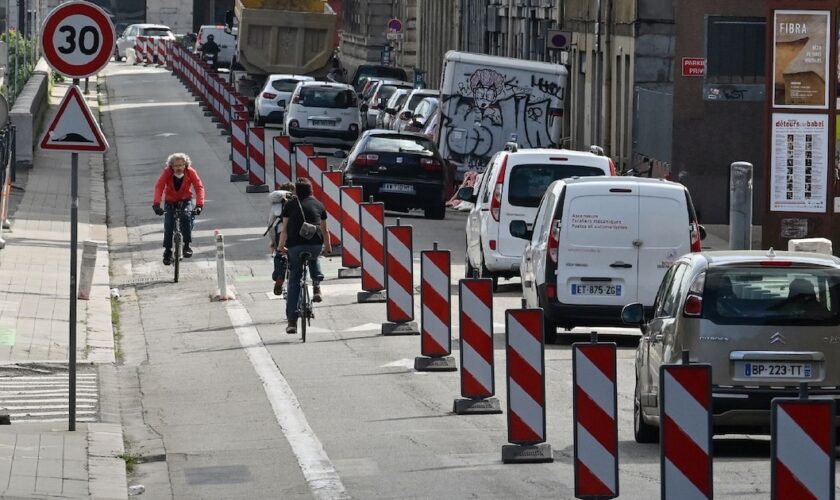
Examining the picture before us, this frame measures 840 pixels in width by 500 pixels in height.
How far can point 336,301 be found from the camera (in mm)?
23453

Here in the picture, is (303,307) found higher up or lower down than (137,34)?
lower down

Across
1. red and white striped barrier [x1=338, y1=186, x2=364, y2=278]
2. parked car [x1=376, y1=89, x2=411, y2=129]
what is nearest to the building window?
parked car [x1=376, y1=89, x2=411, y2=129]

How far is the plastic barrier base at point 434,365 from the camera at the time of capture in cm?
1748

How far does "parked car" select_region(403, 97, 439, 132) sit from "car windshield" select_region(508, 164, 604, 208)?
19.9 m

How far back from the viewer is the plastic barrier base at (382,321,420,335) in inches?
800

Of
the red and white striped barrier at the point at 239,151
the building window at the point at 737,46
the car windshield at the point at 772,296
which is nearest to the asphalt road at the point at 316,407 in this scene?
the car windshield at the point at 772,296

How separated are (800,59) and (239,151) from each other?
15.0m

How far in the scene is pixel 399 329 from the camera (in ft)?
66.8

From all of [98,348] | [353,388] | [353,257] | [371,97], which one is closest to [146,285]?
[353,257]

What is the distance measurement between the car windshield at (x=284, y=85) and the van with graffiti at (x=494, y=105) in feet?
53.5

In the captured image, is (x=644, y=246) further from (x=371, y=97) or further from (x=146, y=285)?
(x=371, y=97)

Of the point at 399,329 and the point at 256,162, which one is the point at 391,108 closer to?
the point at 256,162

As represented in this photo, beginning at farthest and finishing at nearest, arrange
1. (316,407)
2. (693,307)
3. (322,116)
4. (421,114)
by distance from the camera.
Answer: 1. (322,116)
2. (421,114)
3. (316,407)
4. (693,307)

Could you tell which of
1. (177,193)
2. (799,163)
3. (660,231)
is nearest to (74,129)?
(660,231)
